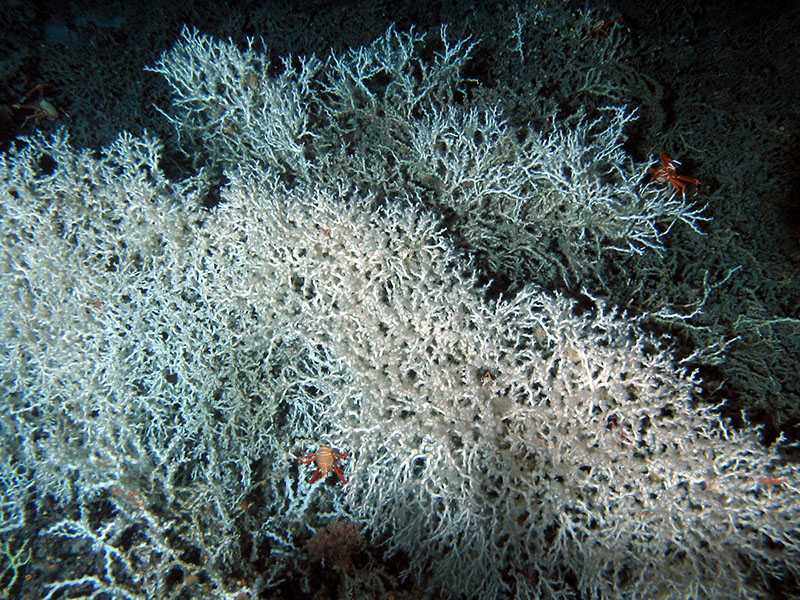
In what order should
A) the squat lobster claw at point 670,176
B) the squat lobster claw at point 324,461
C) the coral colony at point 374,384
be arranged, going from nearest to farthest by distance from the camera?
1. the coral colony at point 374,384
2. the squat lobster claw at point 324,461
3. the squat lobster claw at point 670,176

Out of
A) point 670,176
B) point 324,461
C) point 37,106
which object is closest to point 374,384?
point 324,461

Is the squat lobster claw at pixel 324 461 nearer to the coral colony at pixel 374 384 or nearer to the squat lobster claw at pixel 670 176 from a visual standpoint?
the coral colony at pixel 374 384

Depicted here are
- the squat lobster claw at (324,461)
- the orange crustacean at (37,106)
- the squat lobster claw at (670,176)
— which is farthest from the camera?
the orange crustacean at (37,106)

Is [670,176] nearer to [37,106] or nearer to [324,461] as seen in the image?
[324,461]

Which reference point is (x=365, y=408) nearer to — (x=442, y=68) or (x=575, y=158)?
(x=575, y=158)

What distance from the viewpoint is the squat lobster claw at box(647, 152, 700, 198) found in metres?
2.71

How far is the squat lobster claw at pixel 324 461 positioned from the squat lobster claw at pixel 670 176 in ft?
9.54

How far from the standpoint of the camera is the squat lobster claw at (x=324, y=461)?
7.86 feet

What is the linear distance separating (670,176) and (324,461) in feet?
10.2

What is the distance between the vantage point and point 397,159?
2930 millimetres

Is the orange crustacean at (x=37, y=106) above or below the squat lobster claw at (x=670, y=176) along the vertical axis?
above

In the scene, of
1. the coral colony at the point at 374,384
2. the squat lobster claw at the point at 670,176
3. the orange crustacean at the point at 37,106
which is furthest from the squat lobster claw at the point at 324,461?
the orange crustacean at the point at 37,106

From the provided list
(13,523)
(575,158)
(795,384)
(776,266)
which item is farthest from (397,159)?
(13,523)

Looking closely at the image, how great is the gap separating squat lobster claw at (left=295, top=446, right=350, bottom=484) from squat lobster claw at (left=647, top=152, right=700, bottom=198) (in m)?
2.91
